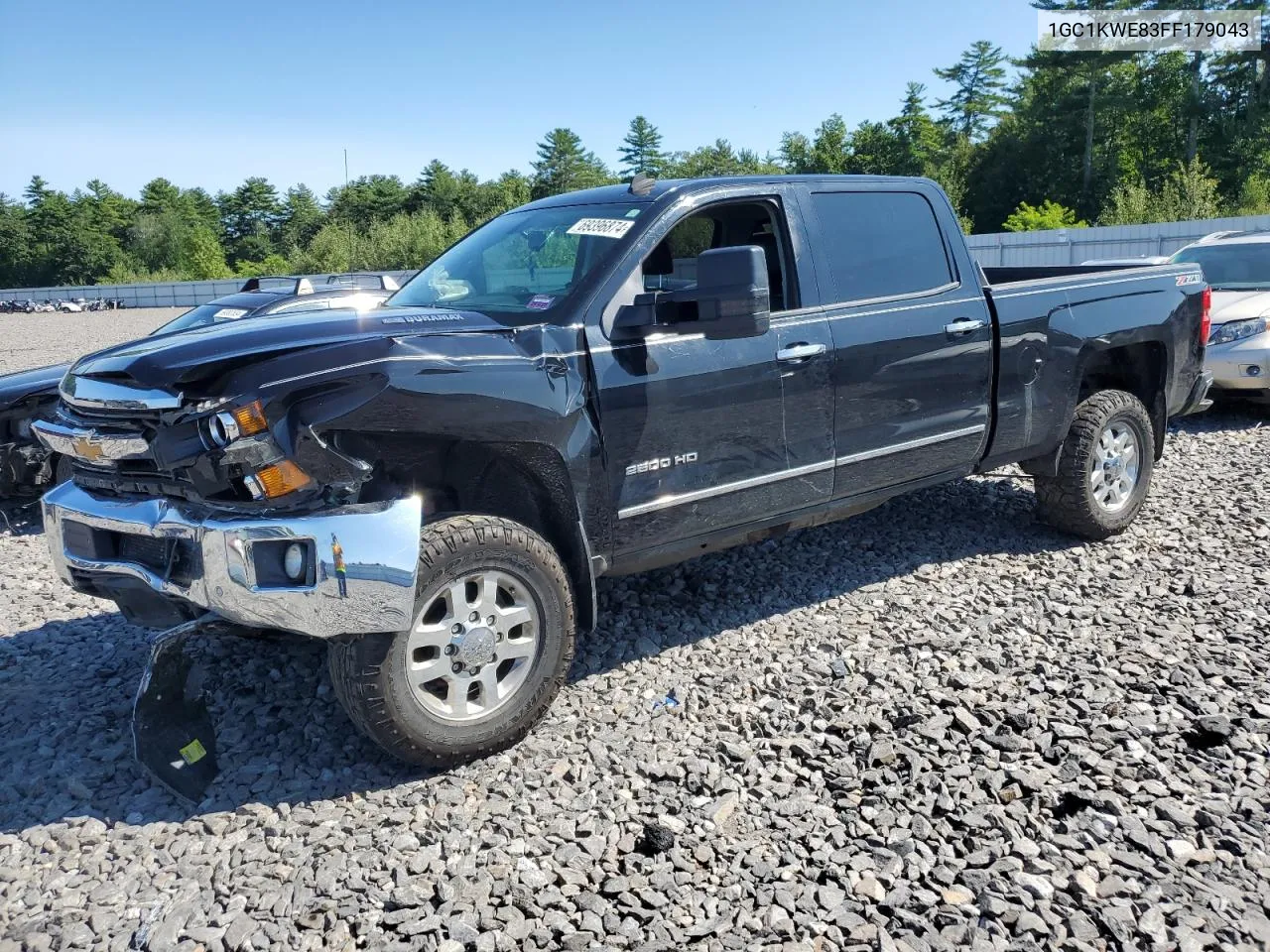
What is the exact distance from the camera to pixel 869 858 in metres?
2.89

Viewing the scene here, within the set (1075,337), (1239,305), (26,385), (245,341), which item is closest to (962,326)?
(1075,337)

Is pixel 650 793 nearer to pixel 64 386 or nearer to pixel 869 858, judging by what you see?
pixel 869 858

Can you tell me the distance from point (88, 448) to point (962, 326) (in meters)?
3.80

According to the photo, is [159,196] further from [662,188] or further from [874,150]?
[662,188]

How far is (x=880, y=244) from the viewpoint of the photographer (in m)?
4.74

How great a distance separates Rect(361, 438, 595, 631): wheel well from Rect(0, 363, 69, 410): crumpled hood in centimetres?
411

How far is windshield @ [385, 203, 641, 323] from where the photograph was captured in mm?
3930

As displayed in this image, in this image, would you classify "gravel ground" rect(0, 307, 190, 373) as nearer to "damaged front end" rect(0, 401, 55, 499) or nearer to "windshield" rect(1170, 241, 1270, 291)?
"damaged front end" rect(0, 401, 55, 499)

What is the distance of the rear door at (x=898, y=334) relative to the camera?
14.6 feet

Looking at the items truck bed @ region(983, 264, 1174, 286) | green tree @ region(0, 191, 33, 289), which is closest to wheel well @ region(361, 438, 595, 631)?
truck bed @ region(983, 264, 1174, 286)

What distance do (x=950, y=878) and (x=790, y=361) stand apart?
7.02 ft

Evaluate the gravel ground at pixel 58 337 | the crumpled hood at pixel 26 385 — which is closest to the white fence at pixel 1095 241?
the gravel ground at pixel 58 337

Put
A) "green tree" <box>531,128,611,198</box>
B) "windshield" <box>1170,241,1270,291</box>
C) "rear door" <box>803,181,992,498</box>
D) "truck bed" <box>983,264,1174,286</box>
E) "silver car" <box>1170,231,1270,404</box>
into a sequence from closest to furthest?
"rear door" <box>803,181,992,498</box> < "truck bed" <box>983,264,1174,286</box> < "silver car" <box>1170,231,1270,404</box> < "windshield" <box>1170,241,1270,291</box> < "green tree" <box>531,128,611,198</box>

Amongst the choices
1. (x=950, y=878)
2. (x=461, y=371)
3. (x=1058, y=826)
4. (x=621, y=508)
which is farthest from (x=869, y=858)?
(x=461, y=371)
